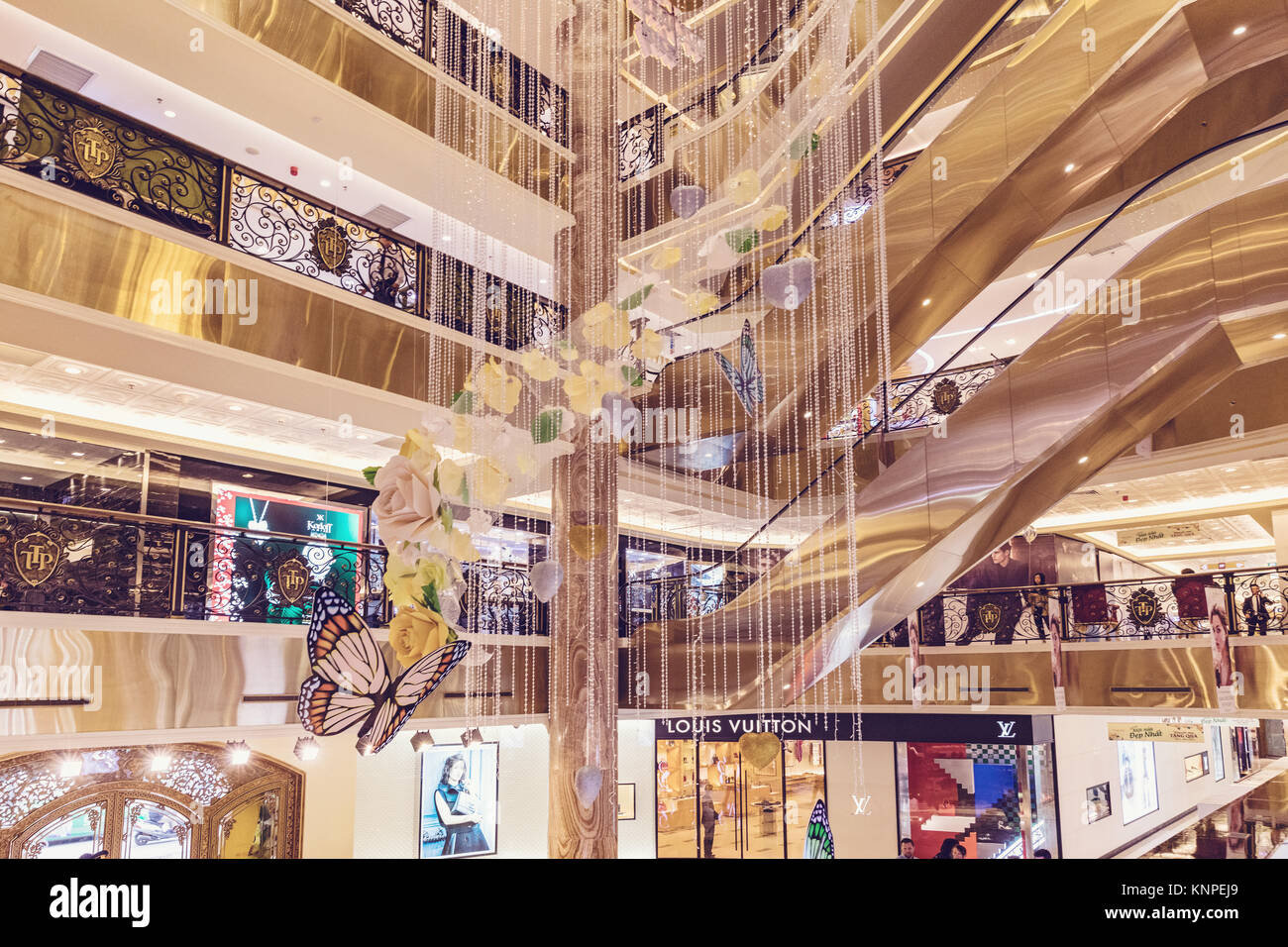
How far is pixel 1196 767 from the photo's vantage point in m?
18.7

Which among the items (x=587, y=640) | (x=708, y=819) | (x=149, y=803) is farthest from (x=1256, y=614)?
(x=149, y=803)

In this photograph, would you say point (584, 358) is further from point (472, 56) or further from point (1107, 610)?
point (1107, 610)

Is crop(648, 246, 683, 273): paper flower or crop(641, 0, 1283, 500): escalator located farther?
crop(641, 0, 1283, 500): escalator

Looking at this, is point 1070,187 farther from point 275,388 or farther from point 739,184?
point 275,388

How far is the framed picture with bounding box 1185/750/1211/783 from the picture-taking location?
17859 mm

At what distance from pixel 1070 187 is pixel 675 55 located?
10.6 ft

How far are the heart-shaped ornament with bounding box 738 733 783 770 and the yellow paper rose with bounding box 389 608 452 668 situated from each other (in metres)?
1.82

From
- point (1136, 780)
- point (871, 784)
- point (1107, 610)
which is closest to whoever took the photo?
point (1107, 610)

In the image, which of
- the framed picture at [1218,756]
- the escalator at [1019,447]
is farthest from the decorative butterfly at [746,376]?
the framed picture at [1218,756]

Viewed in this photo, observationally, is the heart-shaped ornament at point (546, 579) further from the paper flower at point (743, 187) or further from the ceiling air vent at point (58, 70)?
the ceiling air vent at point (58, 70)

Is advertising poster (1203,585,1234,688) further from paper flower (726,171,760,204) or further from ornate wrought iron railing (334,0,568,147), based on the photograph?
paper flower (726,171,760,204)

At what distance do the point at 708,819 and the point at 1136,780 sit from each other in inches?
260

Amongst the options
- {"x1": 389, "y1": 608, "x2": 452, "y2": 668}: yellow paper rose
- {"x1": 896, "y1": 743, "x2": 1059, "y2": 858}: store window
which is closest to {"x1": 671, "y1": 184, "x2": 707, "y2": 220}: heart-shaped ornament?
{"x1": 389, "y1": 608, "x2": 452, "y2": 668}: yellow paper rose
